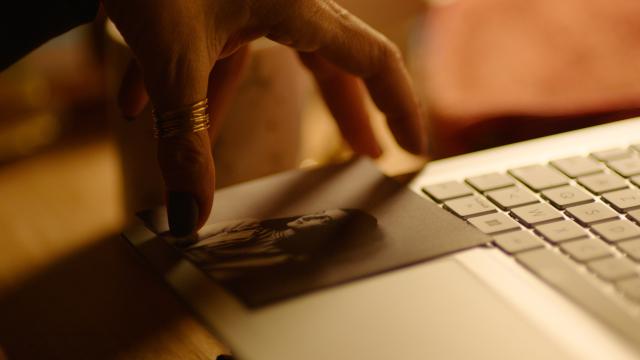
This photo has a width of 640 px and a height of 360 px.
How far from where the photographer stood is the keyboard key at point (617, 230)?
16.5 inches

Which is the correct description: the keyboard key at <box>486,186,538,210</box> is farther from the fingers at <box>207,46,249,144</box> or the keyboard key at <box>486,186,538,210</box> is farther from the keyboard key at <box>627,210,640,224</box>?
the fingers at <box>207,46,249,144</box>

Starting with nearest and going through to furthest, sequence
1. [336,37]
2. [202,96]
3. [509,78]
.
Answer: [202,96] < [336,37] < [509,78]

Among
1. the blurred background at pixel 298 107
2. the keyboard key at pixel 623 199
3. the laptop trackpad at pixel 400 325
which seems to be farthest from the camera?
the blurred background at pixel 298 107

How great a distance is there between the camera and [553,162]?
50 cm

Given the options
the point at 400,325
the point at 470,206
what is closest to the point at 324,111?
the point at 470,206

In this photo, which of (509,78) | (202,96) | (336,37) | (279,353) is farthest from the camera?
(509,78)

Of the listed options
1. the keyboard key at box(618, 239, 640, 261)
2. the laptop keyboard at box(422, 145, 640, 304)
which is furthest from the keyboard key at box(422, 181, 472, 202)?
the keyboard key at box(618, 239, 640, 261)

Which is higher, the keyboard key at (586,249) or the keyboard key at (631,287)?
the keyboard key at (586,249)

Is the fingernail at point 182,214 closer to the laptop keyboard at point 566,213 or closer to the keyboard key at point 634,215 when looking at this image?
the laptop keyboard at point 566,213

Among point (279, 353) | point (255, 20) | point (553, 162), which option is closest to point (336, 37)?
point (255, 20)

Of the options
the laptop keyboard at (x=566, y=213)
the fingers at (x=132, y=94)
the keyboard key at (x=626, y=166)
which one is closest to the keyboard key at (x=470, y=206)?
the laptop keyboard at (x=566, y=213)

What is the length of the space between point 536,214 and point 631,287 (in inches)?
3.2

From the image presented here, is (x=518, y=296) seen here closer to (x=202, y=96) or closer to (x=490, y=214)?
→ (x=490, y=214)

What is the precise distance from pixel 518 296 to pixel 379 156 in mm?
284
